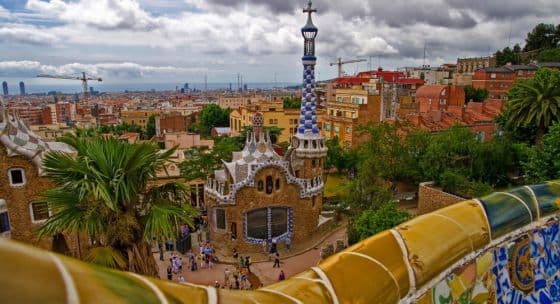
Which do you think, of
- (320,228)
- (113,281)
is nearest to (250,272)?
(320,228)

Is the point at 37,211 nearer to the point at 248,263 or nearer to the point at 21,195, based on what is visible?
the point at 21,195

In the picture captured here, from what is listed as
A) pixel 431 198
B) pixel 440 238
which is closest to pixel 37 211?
pixel 440 238

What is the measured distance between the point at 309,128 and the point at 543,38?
220 ft

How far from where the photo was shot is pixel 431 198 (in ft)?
58.9

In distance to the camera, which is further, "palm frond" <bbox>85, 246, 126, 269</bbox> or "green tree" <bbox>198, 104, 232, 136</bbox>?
"green tree" <bbox>198, 104, 232, 136</bbox>

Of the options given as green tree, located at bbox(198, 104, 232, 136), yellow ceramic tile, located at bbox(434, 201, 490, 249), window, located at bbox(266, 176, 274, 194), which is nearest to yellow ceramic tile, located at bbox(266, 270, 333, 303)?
yellow ceramic tile, located at bbox(434, 201, 490, 249)

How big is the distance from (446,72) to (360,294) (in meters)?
87.5

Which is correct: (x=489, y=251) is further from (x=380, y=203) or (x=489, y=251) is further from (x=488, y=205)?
(x=380, y=203)

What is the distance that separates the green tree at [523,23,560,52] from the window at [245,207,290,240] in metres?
68.5

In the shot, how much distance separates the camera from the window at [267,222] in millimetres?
17531

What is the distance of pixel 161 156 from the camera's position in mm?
6238

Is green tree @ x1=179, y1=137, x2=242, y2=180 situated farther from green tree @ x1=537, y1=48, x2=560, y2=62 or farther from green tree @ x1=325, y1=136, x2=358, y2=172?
green tree @ x1=537, y1=48, x2=560, y2=62

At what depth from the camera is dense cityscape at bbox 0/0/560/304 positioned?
1.97 metres

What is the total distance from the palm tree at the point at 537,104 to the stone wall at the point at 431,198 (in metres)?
7.18
